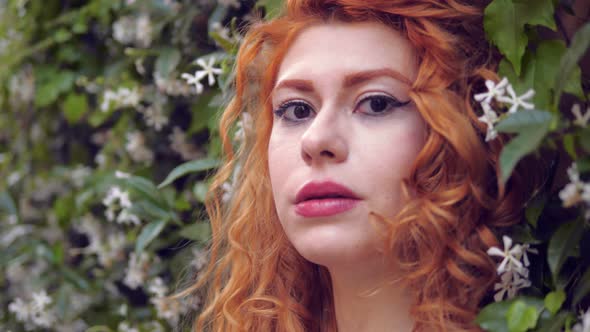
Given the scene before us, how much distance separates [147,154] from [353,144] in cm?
97

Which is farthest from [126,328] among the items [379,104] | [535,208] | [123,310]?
[535,208]

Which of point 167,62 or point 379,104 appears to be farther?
point 167,62

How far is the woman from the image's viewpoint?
1163 millimetres

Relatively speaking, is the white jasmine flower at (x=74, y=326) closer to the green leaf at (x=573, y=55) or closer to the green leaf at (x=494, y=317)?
the green leaf at (x=494, y=317)

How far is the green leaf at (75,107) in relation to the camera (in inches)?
86.1

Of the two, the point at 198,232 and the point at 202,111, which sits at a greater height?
the point at 202,111

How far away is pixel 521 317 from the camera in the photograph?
108 cm

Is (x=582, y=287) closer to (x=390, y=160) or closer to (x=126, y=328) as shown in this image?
(x=390, y=160)

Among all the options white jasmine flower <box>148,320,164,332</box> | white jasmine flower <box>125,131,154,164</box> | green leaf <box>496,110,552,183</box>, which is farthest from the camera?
white jasmine flower <box>125,131,154,164</box>

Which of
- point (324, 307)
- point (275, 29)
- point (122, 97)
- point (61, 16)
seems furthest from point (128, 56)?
point (324, 307)

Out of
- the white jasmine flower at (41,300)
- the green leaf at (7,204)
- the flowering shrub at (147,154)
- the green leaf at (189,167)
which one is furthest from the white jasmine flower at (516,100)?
the green leaf at (7,204)

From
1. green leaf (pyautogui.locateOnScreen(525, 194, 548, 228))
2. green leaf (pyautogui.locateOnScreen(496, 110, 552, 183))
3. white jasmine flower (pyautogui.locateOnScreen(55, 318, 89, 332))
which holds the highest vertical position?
green leaf (pyautogui.locateOnScreen(496, 110, 552, 183))

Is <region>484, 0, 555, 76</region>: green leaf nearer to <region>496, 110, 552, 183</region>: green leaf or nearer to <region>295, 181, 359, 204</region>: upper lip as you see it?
<region>496, 110, 552, 183</region>: green leaf

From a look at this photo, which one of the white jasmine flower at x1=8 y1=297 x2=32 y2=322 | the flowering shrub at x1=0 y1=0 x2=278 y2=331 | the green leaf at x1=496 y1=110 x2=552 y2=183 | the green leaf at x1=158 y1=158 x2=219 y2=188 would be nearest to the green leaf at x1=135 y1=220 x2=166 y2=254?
the flowering shrub at x1=0 y1=0 x2=278 y2=331
